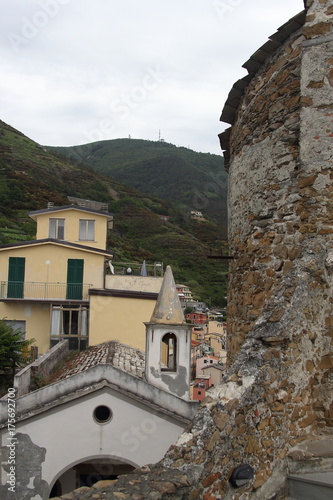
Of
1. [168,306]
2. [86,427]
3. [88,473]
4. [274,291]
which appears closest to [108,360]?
[168,306]

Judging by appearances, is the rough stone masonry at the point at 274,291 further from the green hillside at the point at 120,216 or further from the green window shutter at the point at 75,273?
the green hillside at the point at 120,216

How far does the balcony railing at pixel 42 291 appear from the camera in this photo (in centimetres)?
2455

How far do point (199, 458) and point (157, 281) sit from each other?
22541 millimetres

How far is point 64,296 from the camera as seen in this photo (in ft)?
80.4

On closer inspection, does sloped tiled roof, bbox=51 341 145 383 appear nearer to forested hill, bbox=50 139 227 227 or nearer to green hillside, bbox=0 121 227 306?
green hillside, bbox=0 121 227 306

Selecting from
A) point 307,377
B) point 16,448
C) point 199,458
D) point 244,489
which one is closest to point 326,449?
point 307,377

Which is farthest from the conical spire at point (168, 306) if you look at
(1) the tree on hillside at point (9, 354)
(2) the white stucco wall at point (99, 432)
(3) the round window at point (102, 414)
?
(1) the tree on hillside at point (9, 354)

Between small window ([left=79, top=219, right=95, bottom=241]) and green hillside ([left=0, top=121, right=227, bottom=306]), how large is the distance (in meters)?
20.3

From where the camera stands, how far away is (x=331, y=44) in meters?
5.91

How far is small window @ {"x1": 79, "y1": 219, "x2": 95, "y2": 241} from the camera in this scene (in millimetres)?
28703

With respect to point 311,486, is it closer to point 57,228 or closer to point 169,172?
point 57,228

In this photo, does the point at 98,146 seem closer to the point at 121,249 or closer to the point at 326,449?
the point at 121,249

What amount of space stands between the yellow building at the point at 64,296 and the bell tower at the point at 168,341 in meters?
6.45

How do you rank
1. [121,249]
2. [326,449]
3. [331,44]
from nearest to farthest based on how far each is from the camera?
[326,449]
[331,44]
[121,249]
